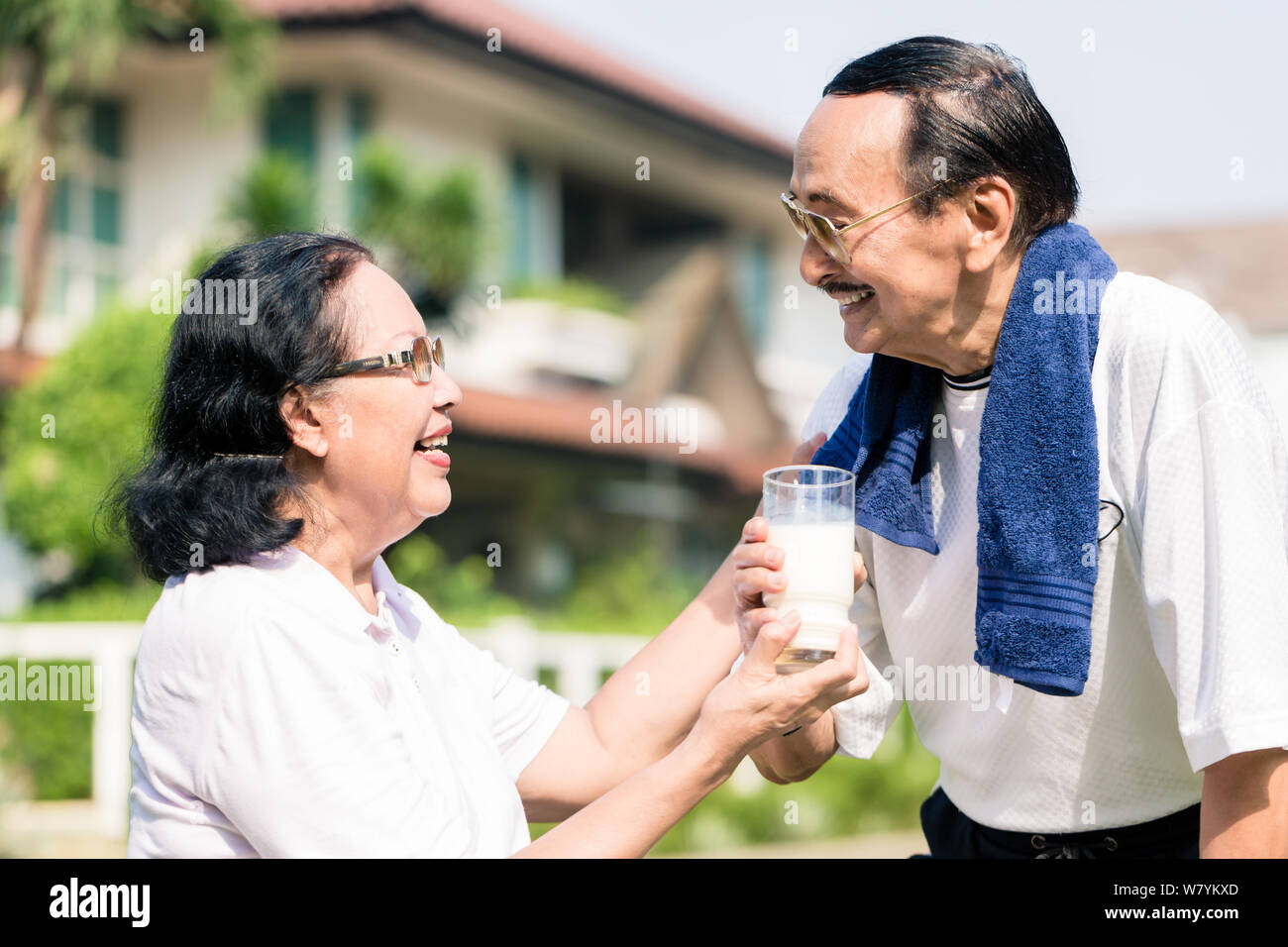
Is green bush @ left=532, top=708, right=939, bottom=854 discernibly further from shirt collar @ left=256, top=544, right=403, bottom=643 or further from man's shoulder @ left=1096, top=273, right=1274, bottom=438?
man's shoulder @ left=1096, top=273, right=1274, bottom=438

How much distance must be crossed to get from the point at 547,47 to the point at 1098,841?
14.6 metres

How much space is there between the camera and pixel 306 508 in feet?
9.12

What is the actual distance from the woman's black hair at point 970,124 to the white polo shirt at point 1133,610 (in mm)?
255

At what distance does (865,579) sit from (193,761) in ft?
4.83

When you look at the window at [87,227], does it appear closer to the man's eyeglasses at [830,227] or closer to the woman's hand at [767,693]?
the man's eyeglasses at [830,227]

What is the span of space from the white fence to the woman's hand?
22.5ft

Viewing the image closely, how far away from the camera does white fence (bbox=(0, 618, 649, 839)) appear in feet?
30.1

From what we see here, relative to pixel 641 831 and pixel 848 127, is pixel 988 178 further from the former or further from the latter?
pixel 641 831

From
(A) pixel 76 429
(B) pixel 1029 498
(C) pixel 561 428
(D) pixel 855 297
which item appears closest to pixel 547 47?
(C) pixel 561 428

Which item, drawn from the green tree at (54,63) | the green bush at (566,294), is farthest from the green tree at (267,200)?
the green bush at (566,294)

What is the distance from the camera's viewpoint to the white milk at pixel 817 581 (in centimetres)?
247

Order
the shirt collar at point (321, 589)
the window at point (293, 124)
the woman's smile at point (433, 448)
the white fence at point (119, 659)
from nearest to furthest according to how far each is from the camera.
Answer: the shirt collar at point (321, 589)
the woman's smile at point (433, 448)
the white fence at point (119, 659)
the window at point (293, 124)

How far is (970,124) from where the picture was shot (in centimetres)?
268

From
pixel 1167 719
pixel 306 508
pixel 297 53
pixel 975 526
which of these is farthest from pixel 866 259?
pixel 297 53
